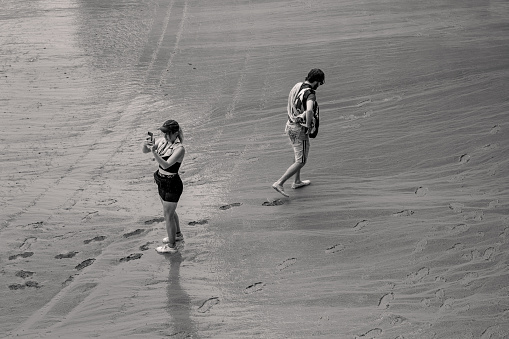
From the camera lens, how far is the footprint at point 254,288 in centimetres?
704

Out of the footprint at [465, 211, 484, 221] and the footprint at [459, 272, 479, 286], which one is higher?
the footprint at [459, 272, 479, 286]

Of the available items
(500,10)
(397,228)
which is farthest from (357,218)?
(500,10)

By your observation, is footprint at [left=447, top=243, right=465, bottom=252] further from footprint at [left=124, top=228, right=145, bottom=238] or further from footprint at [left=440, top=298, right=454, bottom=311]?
footprint at [left=124, top=228, right=145, bottom=238]

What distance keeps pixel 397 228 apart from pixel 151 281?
268 centimetres

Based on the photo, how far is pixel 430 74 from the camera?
1266cm

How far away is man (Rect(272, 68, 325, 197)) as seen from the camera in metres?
8.59

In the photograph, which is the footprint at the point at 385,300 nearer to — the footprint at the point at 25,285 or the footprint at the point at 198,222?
the footprint at the point at 198,222

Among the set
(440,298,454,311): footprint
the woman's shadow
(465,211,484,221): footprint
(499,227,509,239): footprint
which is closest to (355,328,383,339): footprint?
(440,298,454,311): footprint

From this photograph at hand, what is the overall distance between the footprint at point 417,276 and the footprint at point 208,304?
69.8 inches

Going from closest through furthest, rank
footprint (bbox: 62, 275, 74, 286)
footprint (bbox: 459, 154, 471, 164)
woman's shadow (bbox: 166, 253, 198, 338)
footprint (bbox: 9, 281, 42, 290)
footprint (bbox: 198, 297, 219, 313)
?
woman's shadow (bbox: 166, 253, 198, 338) < footprint (bbox: 198, 297, 219, 313) < footprint (bbox: 9, 281, 42, 290) < footprint (bbox: 62, 275, 74, 286) < footprint (bbox: 459, 154, 471, 164)

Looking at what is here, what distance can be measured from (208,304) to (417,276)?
77.5 inches

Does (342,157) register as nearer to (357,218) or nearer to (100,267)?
(357,218)

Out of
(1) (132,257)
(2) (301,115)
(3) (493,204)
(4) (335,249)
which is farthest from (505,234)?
(1) (132,257)

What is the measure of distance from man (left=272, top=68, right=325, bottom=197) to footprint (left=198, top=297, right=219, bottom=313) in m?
A: 2.35
